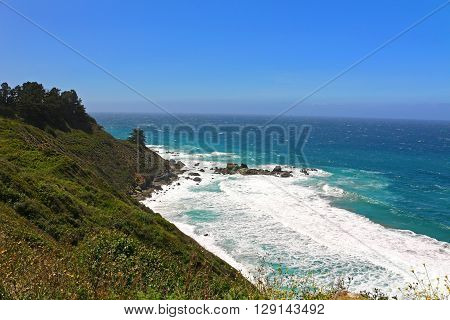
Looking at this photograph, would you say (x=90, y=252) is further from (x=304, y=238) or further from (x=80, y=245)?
(x=304, y=238)

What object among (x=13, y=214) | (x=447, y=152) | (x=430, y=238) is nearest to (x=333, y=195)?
(x=430, y=238)

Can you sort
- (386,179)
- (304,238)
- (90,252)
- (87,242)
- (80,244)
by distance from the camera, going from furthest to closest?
(386,179)
(304,238)
(80,244)
(87,242)
(90,252)

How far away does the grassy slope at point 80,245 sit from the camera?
22.6 feet

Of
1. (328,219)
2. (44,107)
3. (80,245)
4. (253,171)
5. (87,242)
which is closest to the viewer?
(87,242)

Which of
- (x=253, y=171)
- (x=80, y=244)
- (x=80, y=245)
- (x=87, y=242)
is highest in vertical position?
(x=87, y=242)

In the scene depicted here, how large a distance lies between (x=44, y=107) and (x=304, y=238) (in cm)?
5324

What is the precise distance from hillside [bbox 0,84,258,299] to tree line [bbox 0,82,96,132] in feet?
51.5

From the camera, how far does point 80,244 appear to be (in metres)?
17.2

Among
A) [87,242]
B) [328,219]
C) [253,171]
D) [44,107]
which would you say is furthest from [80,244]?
[253,171]

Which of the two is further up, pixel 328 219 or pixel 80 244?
pixel 80 244

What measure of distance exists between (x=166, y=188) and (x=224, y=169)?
2070 cm

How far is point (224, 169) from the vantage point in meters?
83.5

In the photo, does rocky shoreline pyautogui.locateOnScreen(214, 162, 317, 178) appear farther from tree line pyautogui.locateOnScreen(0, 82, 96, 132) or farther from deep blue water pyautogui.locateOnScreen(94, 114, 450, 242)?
tree line pyautogui.locateOnScreen(0, 82, 96, 132)
